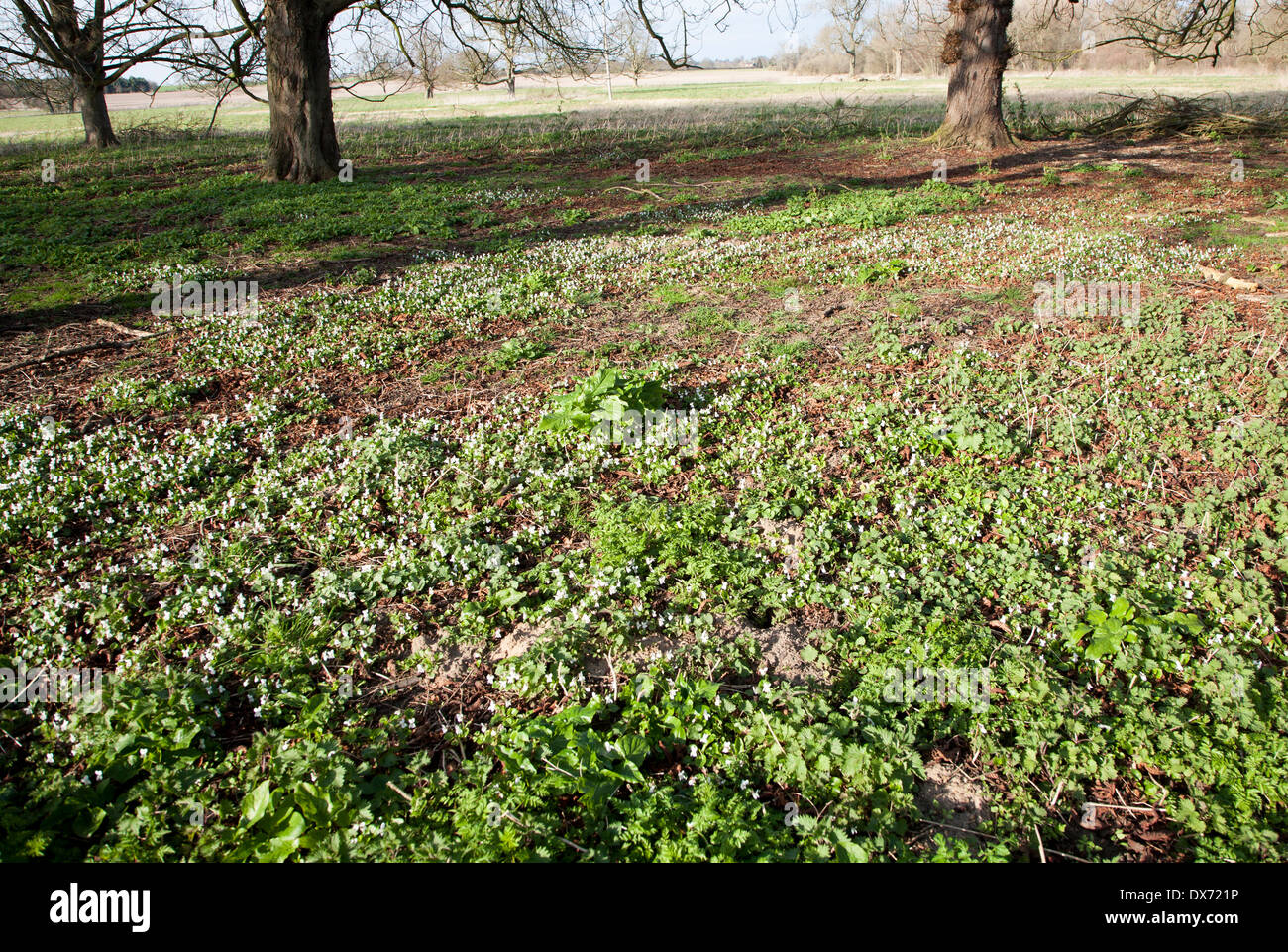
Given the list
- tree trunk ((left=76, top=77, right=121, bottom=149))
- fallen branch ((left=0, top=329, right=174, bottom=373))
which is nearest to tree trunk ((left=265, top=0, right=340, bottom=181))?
fallen branch ((left=0, top=329, right=174, bottom=373))

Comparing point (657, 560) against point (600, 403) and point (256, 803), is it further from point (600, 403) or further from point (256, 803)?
point (256, 803)

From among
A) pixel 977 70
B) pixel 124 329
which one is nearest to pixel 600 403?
pixel 124 329

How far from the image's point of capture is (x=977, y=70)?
1825 centimetres

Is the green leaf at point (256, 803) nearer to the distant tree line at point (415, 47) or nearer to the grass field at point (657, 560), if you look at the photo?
the grass field at point (657, 560)

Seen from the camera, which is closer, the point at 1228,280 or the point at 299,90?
the point at 1228,280

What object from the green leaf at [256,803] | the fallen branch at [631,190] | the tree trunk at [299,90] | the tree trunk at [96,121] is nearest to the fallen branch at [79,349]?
the green leaf at [256,803]

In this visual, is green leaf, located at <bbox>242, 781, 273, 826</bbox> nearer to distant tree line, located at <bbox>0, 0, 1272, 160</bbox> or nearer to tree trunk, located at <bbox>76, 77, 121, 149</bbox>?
distant tree line, located at <bbox>0, 0, 1272, 160</bbox>

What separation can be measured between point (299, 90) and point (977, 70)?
1649 centimetres

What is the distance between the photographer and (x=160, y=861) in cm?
277

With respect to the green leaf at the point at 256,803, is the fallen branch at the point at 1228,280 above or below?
above

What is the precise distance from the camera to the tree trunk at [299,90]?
1502 cm

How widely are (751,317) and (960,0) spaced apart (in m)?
15.2

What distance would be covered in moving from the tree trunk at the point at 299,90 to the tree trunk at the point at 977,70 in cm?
1520

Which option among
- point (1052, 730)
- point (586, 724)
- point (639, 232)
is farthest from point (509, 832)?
point (639, 232)
